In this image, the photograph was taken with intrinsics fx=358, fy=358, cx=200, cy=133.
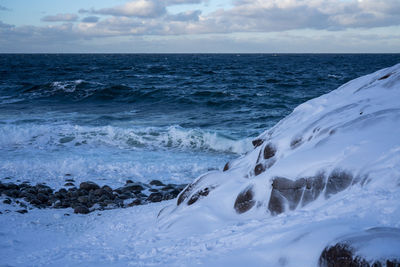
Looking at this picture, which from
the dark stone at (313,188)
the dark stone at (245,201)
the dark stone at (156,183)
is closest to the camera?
the dark stone at (313,188)

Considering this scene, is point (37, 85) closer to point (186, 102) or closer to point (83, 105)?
point (83, 105)

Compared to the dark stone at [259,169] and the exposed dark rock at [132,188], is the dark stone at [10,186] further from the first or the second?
the dark stone at [259,169]

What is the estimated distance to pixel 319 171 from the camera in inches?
123

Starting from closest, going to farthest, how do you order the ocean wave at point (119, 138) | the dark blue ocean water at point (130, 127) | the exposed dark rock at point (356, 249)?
the exposed dark rock at point (356, 249) → the dark blue ocean water at point (130, 127) → the ocean wave at point (119, 138)

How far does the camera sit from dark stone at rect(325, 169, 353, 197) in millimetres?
2941

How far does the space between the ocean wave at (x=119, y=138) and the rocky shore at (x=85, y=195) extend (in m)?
3.42

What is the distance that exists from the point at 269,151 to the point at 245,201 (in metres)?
0.76

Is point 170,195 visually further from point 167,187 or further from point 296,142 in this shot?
point 296,142

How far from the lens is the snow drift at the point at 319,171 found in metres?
2.84

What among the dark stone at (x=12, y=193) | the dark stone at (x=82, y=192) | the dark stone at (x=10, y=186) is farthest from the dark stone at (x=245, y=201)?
the dark stone at (x=10, y=186)

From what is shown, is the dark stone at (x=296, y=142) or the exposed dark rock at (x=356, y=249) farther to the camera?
the dark stone at (x=296, y=142)

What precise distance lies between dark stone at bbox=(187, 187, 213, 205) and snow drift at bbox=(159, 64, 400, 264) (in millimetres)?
15

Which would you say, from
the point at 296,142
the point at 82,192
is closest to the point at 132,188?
the point at 82,192

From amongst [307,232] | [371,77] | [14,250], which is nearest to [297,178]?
[307,232]
